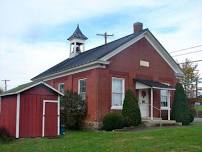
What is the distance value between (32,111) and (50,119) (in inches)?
49.4

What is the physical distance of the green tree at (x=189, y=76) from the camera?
56.1 metres

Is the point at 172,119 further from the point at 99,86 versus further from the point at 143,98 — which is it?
the point at 99,86

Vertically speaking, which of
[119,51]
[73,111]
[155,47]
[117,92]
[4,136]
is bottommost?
[4,136]

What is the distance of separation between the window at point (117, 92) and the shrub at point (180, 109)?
460 cm

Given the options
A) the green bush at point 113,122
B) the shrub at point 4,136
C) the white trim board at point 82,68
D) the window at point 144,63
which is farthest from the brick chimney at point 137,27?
the shrub at point 4,136

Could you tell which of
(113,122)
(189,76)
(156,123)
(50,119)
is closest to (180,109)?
(156,123)

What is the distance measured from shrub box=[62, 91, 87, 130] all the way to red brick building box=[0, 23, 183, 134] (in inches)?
22.5

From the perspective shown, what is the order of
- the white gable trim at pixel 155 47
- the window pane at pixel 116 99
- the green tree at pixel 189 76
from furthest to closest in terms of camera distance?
the green tree at pixel 189 76 → the window pane at pixel 116 99 → the white gable trim at pixel 155 47

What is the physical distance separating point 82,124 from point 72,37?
1248 centimetres

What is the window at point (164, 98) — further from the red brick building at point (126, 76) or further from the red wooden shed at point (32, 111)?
the red wooden shed at point (32, 111)

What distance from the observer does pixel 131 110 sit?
2492 centimetres

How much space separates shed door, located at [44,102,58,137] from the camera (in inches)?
843

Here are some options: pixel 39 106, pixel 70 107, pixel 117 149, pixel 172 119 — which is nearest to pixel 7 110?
pixel 39 106

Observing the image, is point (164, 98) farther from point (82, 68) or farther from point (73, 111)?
point (73, 111)
